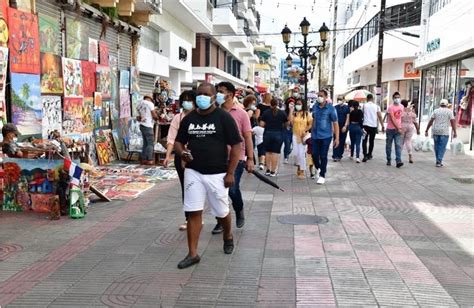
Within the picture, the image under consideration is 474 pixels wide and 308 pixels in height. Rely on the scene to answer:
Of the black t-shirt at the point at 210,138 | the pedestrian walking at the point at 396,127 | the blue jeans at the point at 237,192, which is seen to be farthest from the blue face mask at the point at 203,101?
the pedestrian walking at the point at 396,127

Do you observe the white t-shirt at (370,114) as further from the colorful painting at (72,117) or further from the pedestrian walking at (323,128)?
the colorful painting at (72,117)

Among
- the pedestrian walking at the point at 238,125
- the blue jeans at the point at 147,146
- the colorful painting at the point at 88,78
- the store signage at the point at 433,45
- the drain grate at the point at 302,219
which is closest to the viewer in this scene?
the pedestrian walking at the point at 238,125

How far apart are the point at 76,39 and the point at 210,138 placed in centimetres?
704

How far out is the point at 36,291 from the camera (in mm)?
4223

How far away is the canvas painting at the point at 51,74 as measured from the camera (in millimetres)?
9055

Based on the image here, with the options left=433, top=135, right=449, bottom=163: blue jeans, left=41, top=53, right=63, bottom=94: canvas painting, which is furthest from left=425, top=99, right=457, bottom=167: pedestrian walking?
left=41, top=53, right=63, bottom=94: canvas painting

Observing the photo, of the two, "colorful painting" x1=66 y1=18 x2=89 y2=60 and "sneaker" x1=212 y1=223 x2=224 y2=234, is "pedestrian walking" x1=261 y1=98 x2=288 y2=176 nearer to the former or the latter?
"colorful painting" x1=66 y1=18 x2=89 y2=60

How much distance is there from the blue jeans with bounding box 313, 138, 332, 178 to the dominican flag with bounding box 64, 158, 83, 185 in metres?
4.88

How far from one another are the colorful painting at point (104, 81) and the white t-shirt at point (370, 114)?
6.78 m

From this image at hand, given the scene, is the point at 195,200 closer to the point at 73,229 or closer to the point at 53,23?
the point at 73,229

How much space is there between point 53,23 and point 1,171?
3614 mm

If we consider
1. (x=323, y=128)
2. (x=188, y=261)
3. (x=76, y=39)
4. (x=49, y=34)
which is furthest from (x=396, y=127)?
(x=188, y=261)

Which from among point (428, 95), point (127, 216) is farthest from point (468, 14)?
point (127, 216)

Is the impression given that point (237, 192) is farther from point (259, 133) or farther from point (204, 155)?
point (259, 133)
